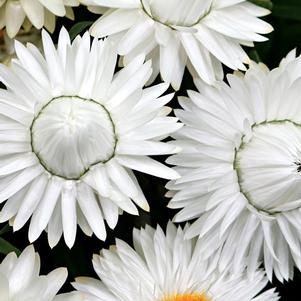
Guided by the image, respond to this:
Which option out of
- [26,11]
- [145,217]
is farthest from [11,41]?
[145,217]

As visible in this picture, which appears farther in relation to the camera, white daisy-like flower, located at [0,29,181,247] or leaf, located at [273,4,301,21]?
leaf, located at [273,4,301,21]

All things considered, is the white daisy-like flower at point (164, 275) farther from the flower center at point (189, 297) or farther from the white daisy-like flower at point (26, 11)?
the white daisy-like flower at point (26, 11)

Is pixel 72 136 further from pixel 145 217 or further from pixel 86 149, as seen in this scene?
pixel 145 217

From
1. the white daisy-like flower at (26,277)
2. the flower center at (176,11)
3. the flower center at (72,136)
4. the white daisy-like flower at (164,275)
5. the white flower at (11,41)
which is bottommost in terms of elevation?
the white daisy-like flower at (164,275)

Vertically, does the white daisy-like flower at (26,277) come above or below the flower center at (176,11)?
below

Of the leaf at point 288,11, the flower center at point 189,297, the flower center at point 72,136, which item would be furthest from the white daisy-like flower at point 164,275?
the leaf at point 288,11

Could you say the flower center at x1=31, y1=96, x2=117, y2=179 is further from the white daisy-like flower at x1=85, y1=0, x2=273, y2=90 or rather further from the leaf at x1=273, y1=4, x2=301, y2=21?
the leaf at x1=273, y1=4, x2=301, y2=21

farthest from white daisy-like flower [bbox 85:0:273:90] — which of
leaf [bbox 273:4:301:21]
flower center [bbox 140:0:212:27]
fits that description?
Answer: leaf [bbox 273:4:301:21]
